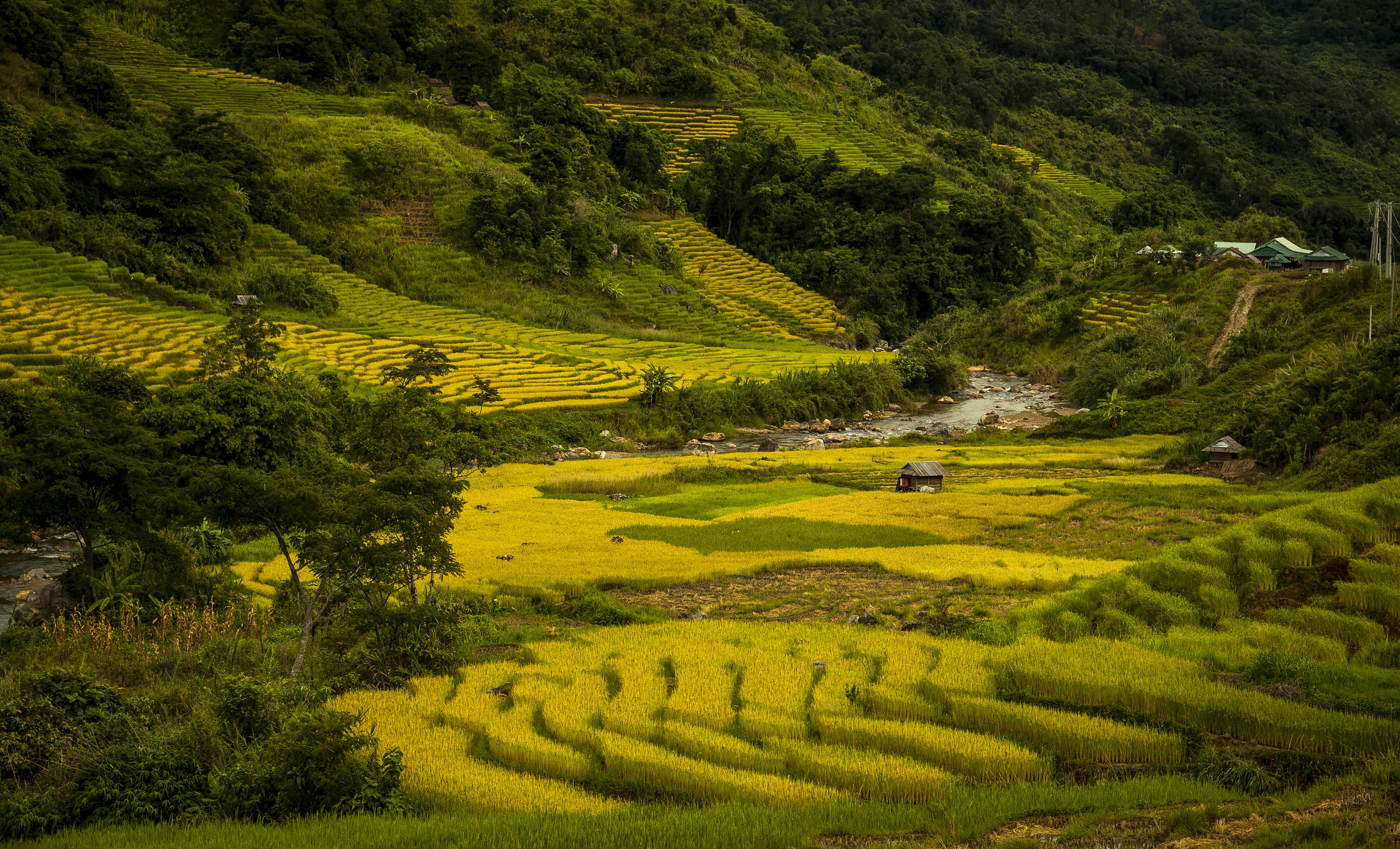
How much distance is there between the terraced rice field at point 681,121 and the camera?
3706 inches

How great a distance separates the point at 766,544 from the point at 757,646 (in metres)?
10.2

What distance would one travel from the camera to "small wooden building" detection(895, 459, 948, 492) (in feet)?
113

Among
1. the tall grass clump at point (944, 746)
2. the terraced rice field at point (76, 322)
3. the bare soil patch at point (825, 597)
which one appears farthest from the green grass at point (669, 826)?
the terraced rice field at point (76, 322)

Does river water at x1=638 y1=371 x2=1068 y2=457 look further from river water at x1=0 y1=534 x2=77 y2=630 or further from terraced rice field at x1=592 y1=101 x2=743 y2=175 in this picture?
terraced rice field at x1=592 y1=101 x2=743 y2=175

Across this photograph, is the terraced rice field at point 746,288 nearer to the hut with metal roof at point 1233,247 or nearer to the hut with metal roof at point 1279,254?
the hut with metal roof at point 1233,247

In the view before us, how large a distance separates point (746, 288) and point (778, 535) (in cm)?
5564

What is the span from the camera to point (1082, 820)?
355 inches

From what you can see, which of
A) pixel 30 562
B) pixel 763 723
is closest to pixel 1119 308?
pixel 763 723

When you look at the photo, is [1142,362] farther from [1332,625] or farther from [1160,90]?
[1160,90]

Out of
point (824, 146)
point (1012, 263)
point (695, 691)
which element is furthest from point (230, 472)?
point (824, 146)

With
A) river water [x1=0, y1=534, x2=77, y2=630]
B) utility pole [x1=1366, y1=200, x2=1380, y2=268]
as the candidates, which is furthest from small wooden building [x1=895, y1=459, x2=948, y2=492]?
river water [x1=0, y1=534, x2=77, y2=630]

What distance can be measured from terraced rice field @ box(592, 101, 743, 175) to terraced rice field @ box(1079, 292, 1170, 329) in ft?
137

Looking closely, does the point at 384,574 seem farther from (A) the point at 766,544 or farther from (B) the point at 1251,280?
(B) the point at 1251,280

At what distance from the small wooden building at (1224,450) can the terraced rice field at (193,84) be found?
7016 centimetres
